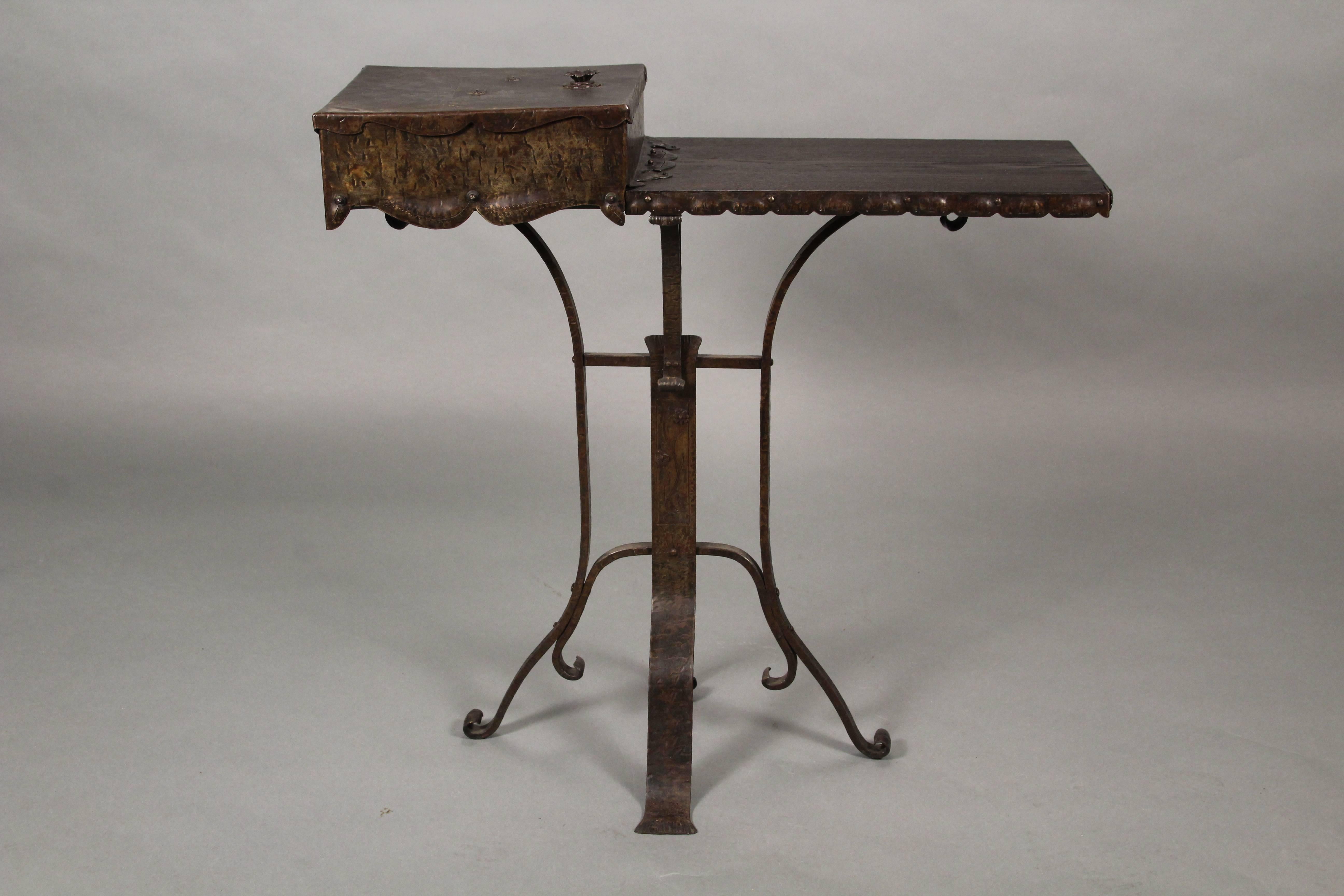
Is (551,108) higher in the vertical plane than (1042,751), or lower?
higher

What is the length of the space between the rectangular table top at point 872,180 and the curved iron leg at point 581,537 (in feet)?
0.96

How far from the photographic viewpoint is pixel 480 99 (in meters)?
2.90

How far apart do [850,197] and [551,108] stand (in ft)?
1.86

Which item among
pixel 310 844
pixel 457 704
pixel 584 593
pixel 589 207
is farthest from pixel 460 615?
pixel 589 207

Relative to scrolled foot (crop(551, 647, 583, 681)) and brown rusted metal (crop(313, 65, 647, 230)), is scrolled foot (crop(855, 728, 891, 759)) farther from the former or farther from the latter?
brown rusted metal (crop(313, 65, 647, 230))

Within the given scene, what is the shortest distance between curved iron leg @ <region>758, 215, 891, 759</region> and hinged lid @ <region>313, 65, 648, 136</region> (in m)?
0.45

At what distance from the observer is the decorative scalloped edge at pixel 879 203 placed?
9.18 feet

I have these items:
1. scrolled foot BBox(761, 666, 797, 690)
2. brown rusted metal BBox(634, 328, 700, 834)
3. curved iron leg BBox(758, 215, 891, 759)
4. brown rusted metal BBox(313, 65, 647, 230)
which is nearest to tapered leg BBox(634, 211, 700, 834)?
brown rusted metal BBox(634, 328, 700, 834)

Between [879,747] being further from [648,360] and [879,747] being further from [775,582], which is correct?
[648,360]

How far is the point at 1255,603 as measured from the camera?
3980mm

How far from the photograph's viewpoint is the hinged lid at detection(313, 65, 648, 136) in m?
2.77

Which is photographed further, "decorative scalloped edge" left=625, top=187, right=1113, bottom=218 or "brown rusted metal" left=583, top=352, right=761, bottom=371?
"brown rusted metal" left=583, top=352, right=761, bottom=371

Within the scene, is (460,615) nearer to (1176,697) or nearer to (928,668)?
(928,668)

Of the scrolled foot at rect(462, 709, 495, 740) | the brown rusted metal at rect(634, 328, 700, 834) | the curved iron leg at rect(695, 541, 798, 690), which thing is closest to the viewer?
Result: the brown rusted metal at rect(634, 328, 700, 834)
